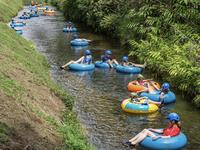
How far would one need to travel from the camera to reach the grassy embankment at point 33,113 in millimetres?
9375

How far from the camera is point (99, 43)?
34.1m

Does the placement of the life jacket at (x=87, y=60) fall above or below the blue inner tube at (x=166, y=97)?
below

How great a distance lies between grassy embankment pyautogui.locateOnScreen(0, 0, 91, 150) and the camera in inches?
369

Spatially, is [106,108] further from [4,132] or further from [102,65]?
[102,65]

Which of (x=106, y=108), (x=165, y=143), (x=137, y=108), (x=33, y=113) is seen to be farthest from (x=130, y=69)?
(x=33, y=113)

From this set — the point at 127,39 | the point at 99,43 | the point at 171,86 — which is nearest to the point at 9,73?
the point at 171,86

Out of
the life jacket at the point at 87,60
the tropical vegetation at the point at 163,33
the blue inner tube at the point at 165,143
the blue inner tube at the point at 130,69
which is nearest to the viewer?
the blue inner tube at the point at 165,143

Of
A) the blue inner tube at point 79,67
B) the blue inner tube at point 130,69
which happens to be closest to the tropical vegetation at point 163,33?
the blue inner tube at point 130,69

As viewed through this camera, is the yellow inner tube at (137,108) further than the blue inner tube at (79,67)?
No

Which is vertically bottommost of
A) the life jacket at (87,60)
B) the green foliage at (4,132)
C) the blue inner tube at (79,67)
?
the blue inner tube at (79,67)

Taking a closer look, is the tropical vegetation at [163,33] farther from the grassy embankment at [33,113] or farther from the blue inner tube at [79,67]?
the grassy embankment at [33,113]

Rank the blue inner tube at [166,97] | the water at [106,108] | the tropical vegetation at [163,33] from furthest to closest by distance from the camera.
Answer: the tropical vegetation at [163,33], the blue inner tube at [166,97], the water at [106,108]

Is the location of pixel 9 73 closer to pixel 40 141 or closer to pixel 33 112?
pixel 33 112

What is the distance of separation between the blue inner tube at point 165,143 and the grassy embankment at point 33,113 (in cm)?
208
